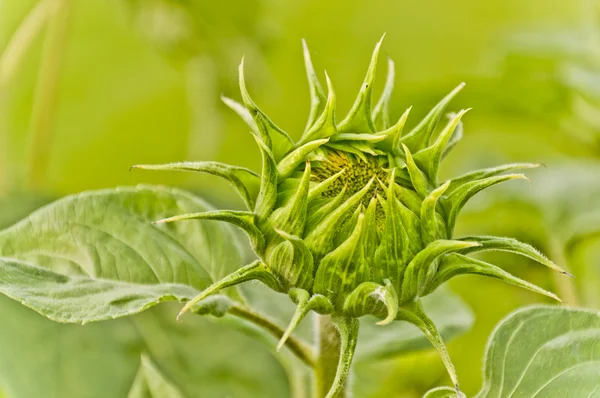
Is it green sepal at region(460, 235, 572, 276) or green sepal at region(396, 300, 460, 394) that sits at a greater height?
green sepal at region(460, 235, 572, 276)

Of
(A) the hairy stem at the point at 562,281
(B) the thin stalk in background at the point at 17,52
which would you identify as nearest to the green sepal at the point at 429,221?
(A) the hairy stem at the point at 562,281

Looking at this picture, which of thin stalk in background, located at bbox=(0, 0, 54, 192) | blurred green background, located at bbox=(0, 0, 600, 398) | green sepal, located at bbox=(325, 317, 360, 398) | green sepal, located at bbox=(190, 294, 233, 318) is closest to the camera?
green sepal, located at bbox=(325, 317, 360, 398)

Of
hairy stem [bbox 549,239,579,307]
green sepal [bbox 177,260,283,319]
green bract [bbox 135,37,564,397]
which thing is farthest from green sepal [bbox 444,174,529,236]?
hairy stem [bbox 549,239,579,307]

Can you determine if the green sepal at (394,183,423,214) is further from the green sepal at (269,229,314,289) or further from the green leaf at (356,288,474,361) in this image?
the green leaf at (356,288,474,361)

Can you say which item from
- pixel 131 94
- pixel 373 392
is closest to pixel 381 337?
pixel 373 392

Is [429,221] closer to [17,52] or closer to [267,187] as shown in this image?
[267,187]

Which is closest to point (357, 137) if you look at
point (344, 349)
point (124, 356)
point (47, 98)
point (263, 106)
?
point (344, 349)

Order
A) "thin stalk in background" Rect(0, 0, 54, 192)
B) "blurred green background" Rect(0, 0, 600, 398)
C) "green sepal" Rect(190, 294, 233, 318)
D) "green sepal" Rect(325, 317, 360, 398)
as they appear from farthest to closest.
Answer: "thin stalk in background" Rect(0, 0, 54, 192) → "blurred green background" Rect(0, 0, 600, 398) → "green sepal" Rect(190, 294, 233, 318) → "green sepal" Rect(325, 317, 360, 398)

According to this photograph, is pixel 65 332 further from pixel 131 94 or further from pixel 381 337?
pixel 131 94

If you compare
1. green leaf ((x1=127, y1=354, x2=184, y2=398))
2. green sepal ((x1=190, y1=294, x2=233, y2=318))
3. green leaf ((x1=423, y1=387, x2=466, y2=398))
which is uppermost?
green sepal ((x1=190, y1=294, x2=233, y2=318))
